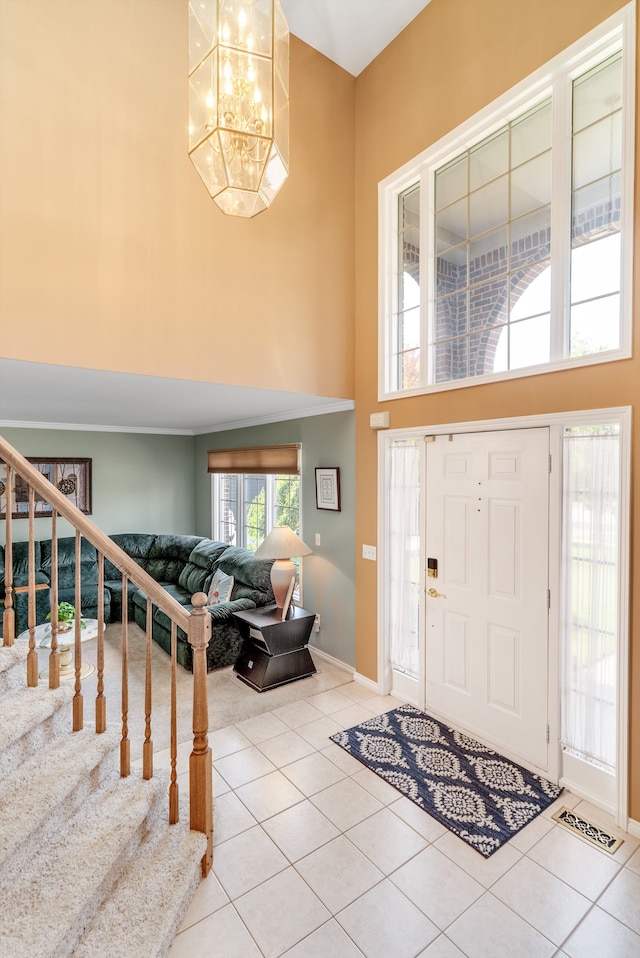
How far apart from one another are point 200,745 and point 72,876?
0.57 meters

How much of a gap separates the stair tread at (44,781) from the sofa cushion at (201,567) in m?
3.06

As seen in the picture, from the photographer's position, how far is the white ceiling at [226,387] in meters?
2.99

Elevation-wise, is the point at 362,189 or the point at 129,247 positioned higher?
the point at 362,189

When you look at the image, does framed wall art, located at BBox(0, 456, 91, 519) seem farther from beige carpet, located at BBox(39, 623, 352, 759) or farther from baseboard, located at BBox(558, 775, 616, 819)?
baseboard, located at BBox(558, 775, 616, 819)

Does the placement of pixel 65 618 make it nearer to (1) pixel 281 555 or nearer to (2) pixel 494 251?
(1) pixel 281 555

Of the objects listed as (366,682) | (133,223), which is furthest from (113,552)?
(366,682)

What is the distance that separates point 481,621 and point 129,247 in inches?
125

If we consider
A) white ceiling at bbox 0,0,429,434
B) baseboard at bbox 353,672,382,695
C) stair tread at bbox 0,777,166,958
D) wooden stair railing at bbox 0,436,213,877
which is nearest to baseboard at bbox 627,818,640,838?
baseboard at bbox 353,672,382,695

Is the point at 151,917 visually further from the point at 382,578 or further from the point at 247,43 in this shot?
the point at 247,43

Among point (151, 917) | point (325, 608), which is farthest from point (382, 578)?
point (151, 917)

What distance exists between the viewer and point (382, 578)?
145 inches

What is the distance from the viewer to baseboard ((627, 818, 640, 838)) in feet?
7.37

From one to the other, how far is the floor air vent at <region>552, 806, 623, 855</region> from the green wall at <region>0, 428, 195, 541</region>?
18.7 feet

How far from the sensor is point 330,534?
4.22 m
